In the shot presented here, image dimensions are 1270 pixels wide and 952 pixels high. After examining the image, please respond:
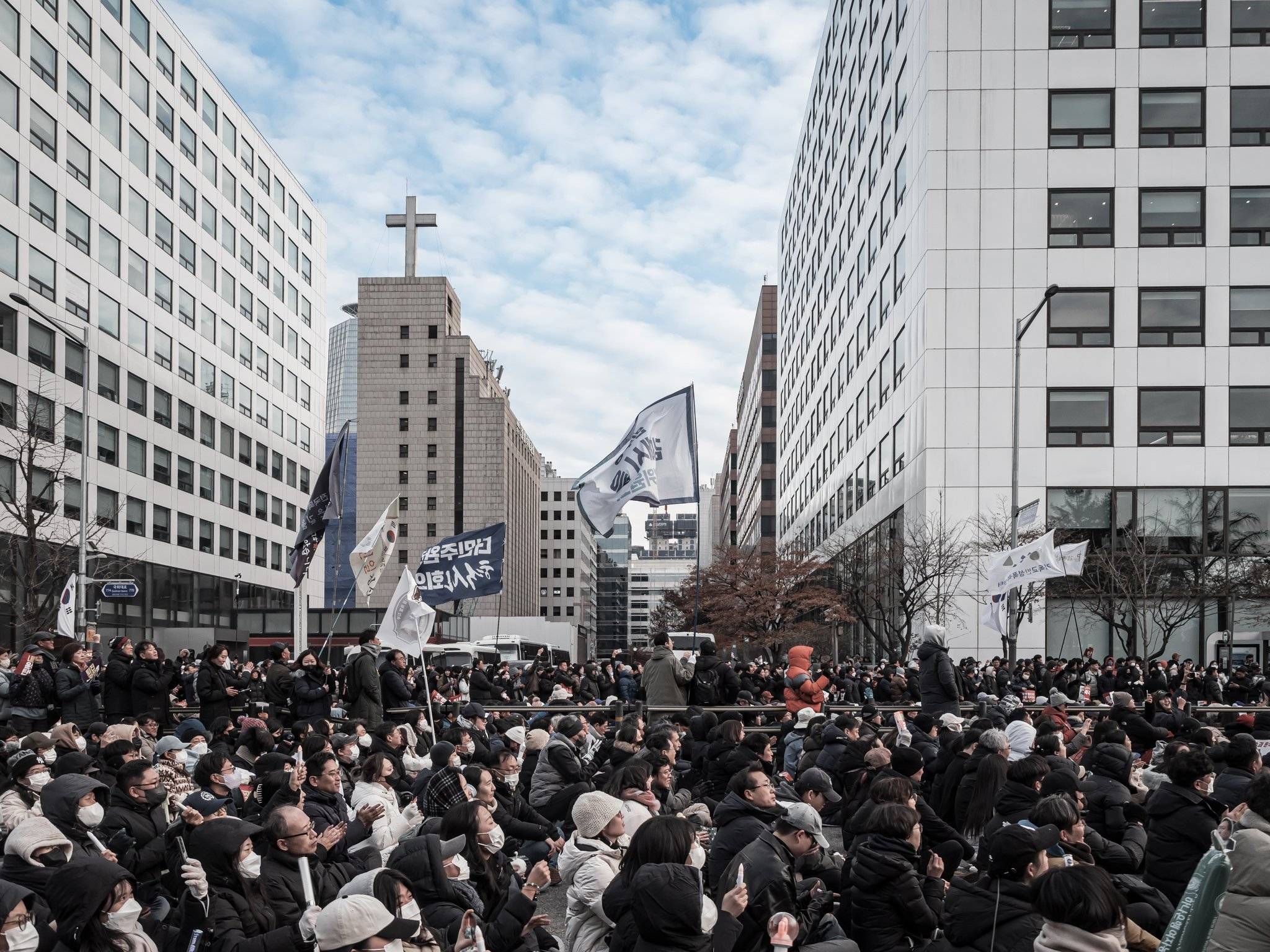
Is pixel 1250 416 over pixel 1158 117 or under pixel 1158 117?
under

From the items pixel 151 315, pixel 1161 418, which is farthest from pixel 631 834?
pixel 151 315

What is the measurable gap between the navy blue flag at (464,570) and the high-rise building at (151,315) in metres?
19.0

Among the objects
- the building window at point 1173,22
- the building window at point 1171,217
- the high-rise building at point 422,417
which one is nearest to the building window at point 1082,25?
the building window at point 1173,22

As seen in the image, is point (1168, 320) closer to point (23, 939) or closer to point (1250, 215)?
point (1250, 215)

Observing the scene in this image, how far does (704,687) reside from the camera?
1916 cm

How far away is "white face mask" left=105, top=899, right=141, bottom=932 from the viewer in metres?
5.50

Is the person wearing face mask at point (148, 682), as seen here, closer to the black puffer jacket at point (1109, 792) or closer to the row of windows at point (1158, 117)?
the black puffer jacket at point (1109, 792)

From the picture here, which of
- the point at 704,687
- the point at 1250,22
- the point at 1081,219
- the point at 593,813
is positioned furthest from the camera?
the point at 1081,219

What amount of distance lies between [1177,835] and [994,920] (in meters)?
2.61

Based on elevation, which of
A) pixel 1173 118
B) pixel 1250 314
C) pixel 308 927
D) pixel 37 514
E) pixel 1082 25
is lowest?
pixel 308 927

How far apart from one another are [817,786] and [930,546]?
2822cm

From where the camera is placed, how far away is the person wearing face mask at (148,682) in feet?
51.3

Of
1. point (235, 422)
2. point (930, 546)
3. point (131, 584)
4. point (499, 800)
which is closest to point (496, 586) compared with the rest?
point (499, 800)

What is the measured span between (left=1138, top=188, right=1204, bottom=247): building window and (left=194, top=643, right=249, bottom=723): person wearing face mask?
1280 inches
